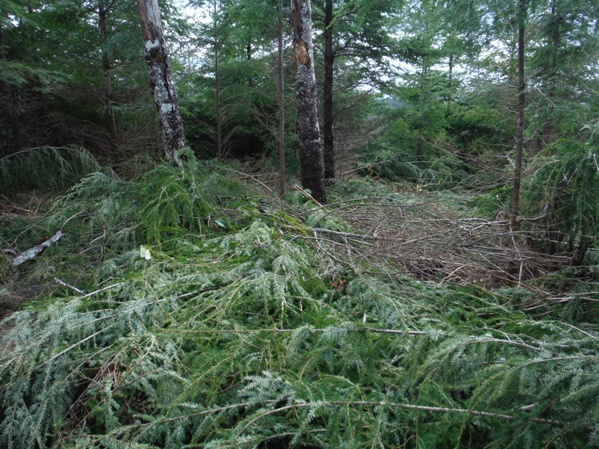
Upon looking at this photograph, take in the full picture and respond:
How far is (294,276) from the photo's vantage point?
286cm

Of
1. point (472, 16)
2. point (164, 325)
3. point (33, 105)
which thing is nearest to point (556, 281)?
point (472, 16)

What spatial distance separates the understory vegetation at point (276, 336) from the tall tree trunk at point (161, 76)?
125cm

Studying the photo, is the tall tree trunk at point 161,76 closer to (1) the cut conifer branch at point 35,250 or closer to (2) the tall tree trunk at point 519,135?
(1) the cut conifer branch at point 35,250

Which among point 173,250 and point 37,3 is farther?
point 37,3

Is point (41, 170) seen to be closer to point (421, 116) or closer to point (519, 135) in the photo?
point (519, 135)

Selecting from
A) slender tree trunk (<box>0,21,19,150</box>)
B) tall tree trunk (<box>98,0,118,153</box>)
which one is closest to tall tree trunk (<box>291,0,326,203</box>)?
tall tree trunk (<box>98,0,118,153</box>)

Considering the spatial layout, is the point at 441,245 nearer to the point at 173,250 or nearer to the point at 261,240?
the point at 261,240

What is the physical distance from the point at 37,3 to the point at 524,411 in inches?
359

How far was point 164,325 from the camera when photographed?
8.32 ft

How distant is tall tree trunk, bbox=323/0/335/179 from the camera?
8312 mm

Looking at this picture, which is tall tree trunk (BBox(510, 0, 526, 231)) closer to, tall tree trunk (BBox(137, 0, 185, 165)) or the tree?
tall tree trunk (BBox(137, 0, 185, 165))

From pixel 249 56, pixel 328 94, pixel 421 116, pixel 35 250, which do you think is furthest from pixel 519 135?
pixel 249 56

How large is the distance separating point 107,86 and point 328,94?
4.49 meters

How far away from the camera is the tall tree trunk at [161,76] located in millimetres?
5211
